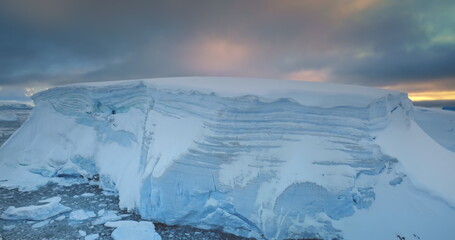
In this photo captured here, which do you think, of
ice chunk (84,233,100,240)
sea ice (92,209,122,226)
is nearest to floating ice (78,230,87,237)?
ice chunk (84,233,100,240)

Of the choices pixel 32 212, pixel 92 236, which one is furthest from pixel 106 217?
pixel 32 212

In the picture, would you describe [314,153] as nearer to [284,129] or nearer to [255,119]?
[284,129]

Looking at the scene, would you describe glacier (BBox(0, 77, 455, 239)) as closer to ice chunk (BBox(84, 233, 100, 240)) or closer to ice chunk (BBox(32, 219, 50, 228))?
ice chunk (BBox(84, 233, 100, 240))

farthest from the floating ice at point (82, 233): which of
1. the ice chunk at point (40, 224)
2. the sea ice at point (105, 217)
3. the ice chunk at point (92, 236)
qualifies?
the ice chunk at point (40, 224)

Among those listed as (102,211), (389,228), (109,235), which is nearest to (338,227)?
(389,228)

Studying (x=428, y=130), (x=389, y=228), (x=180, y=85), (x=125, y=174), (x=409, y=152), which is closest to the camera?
(x=389, y=228)

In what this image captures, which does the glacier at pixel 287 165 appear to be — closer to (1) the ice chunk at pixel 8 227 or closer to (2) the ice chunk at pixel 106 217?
(2) the ice chunk at pixel 106 217

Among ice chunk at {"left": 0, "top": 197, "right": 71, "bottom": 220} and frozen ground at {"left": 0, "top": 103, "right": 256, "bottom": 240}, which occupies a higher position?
ice chunk at {"left": 0, "top": 197, "right": 71, "bottom": 220}
